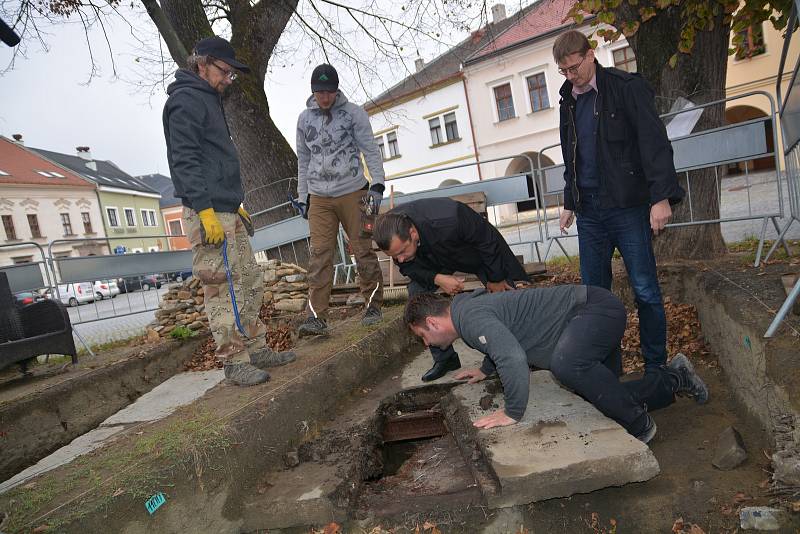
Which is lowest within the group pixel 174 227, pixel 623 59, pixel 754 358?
pixel 754 358

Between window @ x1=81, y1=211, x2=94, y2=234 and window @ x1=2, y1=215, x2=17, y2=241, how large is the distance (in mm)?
4543

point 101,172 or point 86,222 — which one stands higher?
point 101,172

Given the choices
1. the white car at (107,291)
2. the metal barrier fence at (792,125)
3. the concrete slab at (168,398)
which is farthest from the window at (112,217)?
the metal barrier fence at (792,125)

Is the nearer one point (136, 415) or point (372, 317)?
point (136, 415)

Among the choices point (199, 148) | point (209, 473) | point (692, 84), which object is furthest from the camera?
point (692, 84)

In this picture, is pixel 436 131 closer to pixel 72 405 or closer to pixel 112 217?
pixel 72 405

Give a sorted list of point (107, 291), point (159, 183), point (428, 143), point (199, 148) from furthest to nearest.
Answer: point (159, 183)
point (428, 143)
point (107, 291)
point (199, 148)

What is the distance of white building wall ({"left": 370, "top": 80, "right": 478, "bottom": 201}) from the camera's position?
1028 inches

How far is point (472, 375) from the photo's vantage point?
346 cm

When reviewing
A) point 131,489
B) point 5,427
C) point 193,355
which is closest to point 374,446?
point 131,489

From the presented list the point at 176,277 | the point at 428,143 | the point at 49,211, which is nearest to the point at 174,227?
the point at 49,211

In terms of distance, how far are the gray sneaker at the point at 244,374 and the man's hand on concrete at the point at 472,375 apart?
4.21ft

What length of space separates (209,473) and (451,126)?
85.0 feet

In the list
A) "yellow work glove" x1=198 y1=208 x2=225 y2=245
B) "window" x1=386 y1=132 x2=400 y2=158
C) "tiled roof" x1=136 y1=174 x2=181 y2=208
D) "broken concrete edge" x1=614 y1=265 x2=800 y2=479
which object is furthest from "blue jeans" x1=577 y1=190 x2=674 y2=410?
"tiled roof" x1=136 y1=174 x2=181 y2=208
